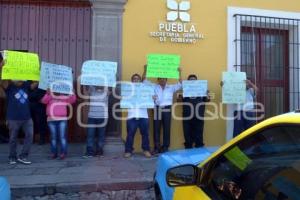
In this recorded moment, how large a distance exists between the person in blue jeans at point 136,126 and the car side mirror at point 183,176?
5713mm

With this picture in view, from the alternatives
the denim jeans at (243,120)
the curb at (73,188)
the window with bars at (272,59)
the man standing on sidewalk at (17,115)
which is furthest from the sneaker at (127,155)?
the window with bars at (272,59)

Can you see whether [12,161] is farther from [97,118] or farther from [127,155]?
[127,155]

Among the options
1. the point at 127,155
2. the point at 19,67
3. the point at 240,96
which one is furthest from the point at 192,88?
the point at 19,67

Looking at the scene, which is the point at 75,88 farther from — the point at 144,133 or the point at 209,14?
the point at 209,14

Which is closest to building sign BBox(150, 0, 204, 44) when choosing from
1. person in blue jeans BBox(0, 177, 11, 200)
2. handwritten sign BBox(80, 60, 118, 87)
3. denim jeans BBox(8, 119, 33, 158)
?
handwritten sign BBox(80, 60, 118, 87)

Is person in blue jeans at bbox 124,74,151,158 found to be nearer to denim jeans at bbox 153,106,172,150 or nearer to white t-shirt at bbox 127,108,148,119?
white t-shirt at bbox 127,108,148,119

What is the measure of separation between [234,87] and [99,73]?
2.85m

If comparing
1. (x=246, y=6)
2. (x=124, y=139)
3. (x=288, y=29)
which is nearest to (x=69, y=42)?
(x=124, y=139)

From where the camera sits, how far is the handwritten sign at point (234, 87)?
29.5 ft

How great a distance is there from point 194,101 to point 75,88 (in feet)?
8.32

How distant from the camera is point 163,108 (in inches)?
351

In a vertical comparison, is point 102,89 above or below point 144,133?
above

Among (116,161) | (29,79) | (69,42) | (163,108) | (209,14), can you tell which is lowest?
(116,161)

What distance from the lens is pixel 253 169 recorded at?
2.44m
